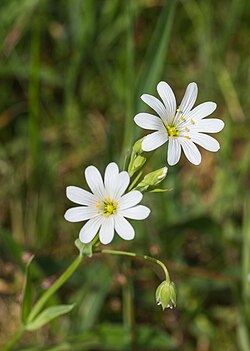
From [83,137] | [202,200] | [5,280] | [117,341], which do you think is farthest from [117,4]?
[117,341]

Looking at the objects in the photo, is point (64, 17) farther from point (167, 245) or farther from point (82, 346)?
point (82, 346)

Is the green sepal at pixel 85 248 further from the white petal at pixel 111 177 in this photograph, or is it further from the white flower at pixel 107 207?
the white petal at pixel 111 177

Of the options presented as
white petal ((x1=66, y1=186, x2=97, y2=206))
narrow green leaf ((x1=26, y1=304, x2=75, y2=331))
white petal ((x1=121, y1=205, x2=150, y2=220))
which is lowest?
narrow green leaf ((x1=26, y1=304, x2=75, y2=331))

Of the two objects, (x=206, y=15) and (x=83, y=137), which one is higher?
(x=206, y=15)

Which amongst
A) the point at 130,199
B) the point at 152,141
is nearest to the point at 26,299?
the point at 130,199

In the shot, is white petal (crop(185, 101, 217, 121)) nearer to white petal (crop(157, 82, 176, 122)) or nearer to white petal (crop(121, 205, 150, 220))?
white petal (crop(157, 82, 176, 122))

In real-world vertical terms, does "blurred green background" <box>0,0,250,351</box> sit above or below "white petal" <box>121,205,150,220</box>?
above

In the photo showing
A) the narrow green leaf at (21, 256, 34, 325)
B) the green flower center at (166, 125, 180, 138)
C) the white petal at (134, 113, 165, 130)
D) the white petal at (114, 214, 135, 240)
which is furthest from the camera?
the narrow green leaf at (21, 256, 34, 325)

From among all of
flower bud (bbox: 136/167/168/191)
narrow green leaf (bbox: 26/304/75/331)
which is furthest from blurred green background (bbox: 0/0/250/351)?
flower bud (bbox: 136/167/168/191)
